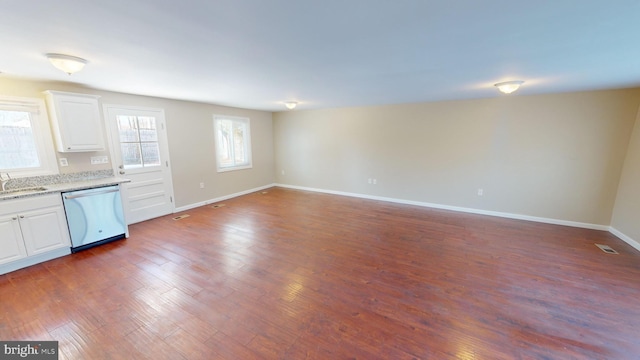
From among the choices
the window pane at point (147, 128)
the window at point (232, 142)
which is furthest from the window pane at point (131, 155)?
the window at point (232, 142)

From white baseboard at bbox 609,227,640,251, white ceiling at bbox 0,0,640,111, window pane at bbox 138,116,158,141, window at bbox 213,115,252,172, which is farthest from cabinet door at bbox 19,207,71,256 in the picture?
white baseboard at bbox 609,227,640,251

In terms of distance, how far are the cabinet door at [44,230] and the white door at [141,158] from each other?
85cm

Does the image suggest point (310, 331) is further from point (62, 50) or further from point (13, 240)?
point (13, 240)

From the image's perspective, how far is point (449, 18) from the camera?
1.51m

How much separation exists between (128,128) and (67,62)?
7.22 feet

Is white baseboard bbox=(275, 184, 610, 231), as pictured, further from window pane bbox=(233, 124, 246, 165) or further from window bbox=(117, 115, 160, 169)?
window bbox=(117, 115, 160, 169)

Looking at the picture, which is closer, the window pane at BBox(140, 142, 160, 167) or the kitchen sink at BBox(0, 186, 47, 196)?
the kitchen sink at BBox(0, 186, 47, 196)

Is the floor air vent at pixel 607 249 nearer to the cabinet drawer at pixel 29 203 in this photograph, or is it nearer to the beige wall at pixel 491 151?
the beige wall at pixel 491 151

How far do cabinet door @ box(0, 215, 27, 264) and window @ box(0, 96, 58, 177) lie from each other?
0.84 meters

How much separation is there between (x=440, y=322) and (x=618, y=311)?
172cm

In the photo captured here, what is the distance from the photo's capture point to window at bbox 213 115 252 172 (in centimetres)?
579

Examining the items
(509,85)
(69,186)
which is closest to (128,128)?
(69,186)

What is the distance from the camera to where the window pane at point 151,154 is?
4.43m

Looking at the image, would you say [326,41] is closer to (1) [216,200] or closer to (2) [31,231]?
(2) [31,231]
